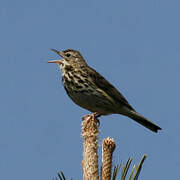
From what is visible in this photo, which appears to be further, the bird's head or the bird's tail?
the bird's head

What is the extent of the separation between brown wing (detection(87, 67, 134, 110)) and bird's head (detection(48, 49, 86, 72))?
26cm

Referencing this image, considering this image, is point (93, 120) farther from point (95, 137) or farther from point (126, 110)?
point (126, 110)

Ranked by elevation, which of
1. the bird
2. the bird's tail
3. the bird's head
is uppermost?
the bird's head

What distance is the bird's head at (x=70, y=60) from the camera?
841 cm

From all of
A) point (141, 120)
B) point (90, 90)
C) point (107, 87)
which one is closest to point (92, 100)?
point (90, 90)

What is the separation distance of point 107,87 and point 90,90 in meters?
0.56

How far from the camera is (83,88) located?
8023mm

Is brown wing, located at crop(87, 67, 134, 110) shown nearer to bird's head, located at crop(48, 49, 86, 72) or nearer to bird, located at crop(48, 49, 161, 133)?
bird, located at crop(48, 49, 161, 133)

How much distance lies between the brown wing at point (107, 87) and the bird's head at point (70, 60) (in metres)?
0.26

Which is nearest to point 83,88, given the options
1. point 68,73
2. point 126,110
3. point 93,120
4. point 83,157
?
point 68,73

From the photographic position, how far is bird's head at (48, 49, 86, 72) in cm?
841

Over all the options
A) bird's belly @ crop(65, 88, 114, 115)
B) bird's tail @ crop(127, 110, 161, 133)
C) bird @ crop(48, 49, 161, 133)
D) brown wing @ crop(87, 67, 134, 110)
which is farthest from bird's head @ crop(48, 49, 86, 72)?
bird's tail @ crop(127, 110, 161, 133)

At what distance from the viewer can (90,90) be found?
816 centimetres

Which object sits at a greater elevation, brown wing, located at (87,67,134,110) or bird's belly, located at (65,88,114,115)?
brown wing, located at (87,67,134,110)
